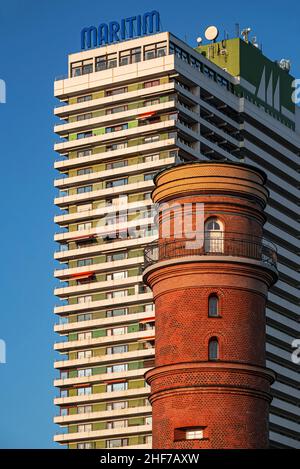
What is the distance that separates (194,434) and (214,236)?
9.30 meters

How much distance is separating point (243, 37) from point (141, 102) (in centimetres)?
2444

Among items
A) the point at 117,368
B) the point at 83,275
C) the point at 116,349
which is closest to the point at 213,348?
the point at 117,368

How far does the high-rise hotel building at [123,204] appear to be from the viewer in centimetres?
15075

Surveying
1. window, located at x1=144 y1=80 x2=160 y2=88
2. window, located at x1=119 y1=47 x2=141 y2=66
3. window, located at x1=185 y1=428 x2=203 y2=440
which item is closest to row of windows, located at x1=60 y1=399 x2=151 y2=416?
window, located at x1=144 y1=80 x2=160 y2=88

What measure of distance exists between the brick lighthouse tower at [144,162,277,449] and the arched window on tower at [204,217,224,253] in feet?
0.15

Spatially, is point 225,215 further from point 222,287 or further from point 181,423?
point 181,423

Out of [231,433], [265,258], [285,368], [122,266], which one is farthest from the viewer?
[285,368]

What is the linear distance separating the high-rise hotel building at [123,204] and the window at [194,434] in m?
77.8

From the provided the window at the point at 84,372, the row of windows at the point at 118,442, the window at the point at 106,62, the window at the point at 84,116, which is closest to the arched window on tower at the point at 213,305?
the row of windows at the point at 118,442

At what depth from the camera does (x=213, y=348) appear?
7000 cm

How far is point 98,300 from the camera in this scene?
15462 centimetres

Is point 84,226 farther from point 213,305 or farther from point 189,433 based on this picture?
point 189,433

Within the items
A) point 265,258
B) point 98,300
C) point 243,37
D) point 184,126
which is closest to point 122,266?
point 98,300

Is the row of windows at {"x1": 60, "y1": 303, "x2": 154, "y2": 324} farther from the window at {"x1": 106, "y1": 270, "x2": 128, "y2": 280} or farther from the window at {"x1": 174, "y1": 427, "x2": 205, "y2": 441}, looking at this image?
the window at {"x1": 174, "y1": 427, "x2": 205, "y2": 441}
